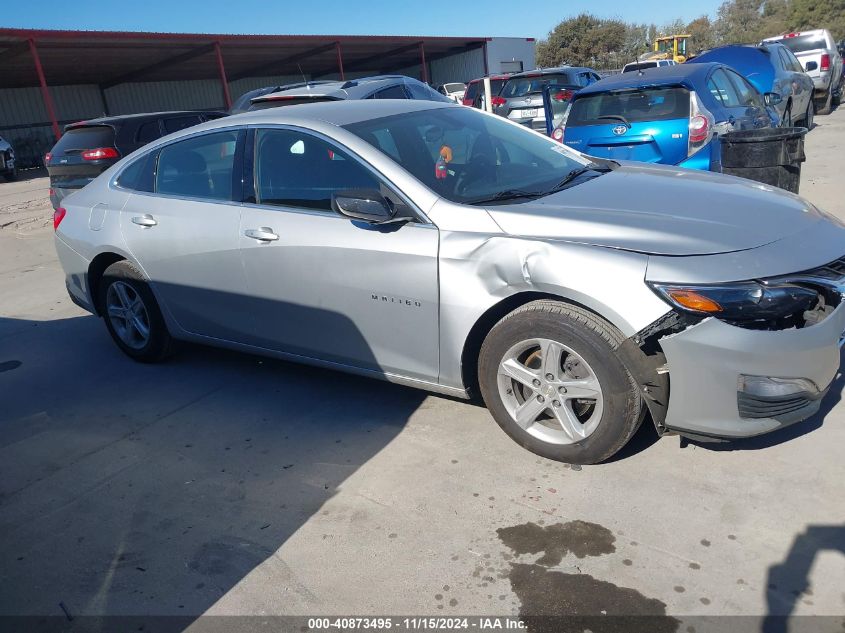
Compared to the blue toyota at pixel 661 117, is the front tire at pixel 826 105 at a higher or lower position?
lower

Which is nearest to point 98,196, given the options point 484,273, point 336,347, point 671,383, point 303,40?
point 336,347

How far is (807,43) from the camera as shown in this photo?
17.5 meters

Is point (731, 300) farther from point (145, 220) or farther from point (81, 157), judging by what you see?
point (81, 157)

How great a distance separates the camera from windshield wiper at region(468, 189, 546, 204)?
11.5ft

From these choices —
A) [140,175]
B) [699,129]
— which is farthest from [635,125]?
[140,175]

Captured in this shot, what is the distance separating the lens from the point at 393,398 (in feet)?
13.6

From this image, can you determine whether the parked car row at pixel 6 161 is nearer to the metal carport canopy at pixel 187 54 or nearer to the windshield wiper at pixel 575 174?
the metal carport canopy at pixel 187 54

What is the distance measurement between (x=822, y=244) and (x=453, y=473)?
1.93m

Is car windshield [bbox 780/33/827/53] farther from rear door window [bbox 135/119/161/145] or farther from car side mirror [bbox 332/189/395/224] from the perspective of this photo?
car side mirror [bbox 332/189/395/224]

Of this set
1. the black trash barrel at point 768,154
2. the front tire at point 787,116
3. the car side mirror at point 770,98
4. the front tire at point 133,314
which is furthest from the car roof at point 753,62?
the front tire at point 133,314

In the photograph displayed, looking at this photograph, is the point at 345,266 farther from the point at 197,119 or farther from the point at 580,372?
the point at 197,119

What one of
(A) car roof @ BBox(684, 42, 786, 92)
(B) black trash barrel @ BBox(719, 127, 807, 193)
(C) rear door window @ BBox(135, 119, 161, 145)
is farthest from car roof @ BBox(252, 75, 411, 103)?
(A) car roof @ BBox(684, 42, 786, 92)

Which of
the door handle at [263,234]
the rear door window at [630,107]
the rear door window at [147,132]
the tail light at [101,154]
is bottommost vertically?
the tail light at [101,154]

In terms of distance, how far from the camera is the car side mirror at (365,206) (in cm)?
339
